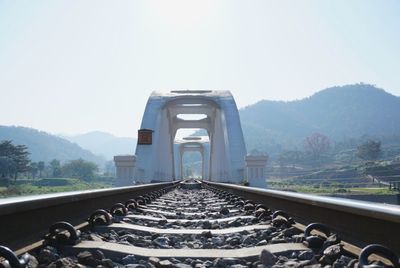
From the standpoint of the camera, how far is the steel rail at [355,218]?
2201 millimetres

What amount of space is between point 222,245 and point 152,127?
19.6 meters

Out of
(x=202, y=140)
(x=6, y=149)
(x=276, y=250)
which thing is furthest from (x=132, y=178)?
(x=6, y=149)

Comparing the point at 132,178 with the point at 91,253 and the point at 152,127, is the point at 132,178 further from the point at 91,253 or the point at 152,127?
the point at 91,253

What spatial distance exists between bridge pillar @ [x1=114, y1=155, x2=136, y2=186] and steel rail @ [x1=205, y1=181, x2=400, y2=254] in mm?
13664

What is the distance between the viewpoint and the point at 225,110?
24891 millimetres

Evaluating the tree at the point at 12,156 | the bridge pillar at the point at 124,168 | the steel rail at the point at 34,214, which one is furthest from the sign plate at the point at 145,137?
the tree at the point at 12,156

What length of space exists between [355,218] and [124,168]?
50.9ft

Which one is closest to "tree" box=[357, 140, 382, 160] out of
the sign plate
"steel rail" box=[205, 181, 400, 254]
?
the sign plate

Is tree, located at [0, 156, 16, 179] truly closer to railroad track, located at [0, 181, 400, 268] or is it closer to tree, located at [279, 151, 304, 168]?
railroad track, located at [0, 181, 400, 268]

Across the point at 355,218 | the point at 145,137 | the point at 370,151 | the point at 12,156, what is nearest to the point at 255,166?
the point at 145,137

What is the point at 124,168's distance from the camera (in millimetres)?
17750

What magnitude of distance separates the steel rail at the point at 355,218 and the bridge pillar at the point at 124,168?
44.8ft

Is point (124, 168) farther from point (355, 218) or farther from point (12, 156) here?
point (12, 156)

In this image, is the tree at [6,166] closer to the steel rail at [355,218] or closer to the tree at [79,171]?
the tree at [79,171]
